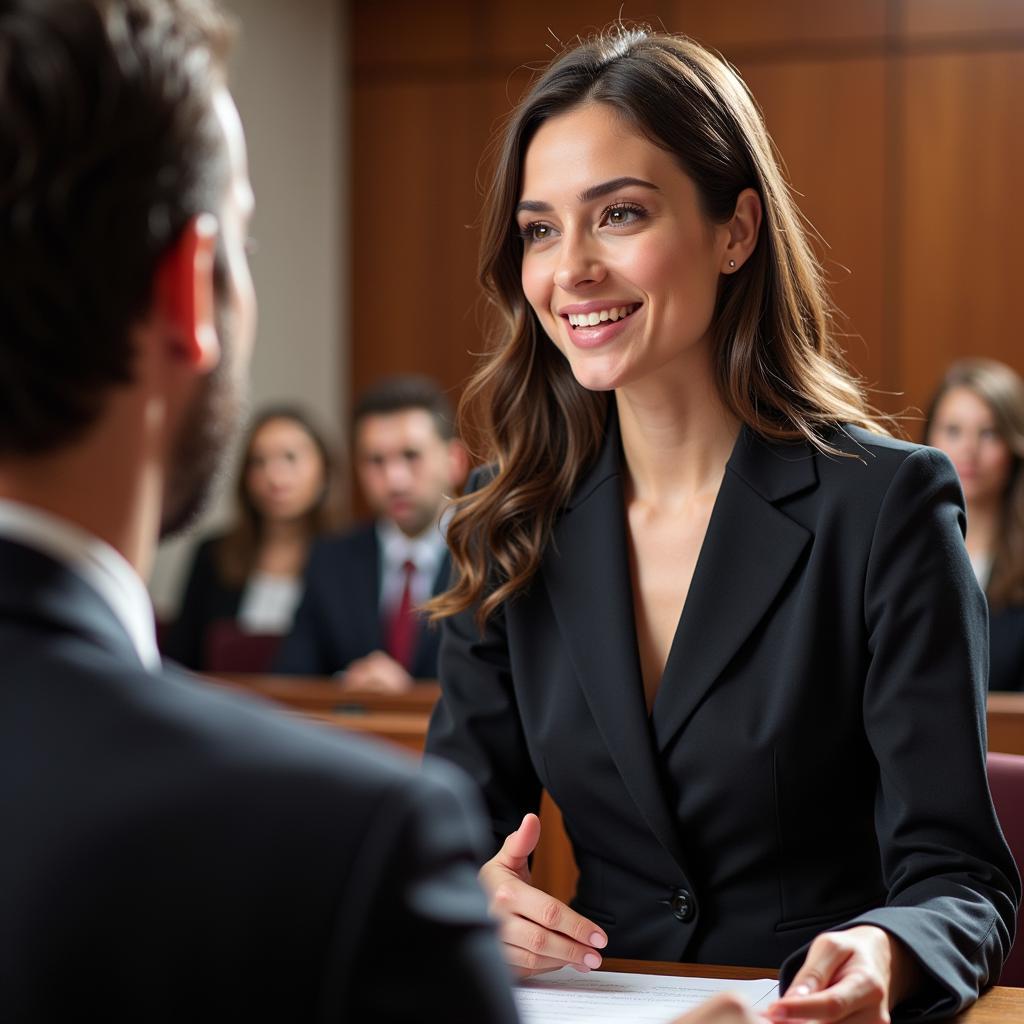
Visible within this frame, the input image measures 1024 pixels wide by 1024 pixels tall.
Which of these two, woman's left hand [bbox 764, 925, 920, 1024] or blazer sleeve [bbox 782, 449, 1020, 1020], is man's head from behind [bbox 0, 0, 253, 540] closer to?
woman's left hand [bbox 764, 925, 920, 1024]

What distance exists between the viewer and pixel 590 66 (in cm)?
192

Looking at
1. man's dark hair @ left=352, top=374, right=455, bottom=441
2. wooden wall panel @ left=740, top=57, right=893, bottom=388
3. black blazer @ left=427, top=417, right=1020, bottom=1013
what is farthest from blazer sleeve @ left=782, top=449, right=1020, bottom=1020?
wooden wall panel @ left=740, top=57, right=893, bottom=388

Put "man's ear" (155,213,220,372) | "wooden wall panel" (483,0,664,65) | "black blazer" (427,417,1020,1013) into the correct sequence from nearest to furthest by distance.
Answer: "man's ear" (155,213,220,372) < "black blazer" (427,417,1020,1013) < "wooden wall panel" (483,0,664,65)

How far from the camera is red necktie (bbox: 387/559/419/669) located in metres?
5.29

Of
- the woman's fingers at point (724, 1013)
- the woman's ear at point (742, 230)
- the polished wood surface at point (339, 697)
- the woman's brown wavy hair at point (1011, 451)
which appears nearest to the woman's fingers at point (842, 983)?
the woman's fingers at point (724, 1013)

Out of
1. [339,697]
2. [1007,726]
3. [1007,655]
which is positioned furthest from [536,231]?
[1007,655]

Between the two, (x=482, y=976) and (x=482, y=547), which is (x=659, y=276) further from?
(x=482, y=976)

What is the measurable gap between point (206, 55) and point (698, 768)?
118cm

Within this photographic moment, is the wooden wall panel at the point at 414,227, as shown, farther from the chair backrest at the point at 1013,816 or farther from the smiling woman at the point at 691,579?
the chair backrest at the point at 1013,816

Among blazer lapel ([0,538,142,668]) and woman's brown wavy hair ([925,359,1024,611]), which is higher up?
blazer lapel ([0,538,142,668])

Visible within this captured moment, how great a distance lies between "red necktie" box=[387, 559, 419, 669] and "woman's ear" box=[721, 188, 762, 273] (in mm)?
3457

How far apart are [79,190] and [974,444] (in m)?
4.43

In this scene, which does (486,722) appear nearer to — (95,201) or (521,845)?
(521,845)

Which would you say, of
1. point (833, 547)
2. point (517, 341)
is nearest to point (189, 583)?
point (517, 341)
